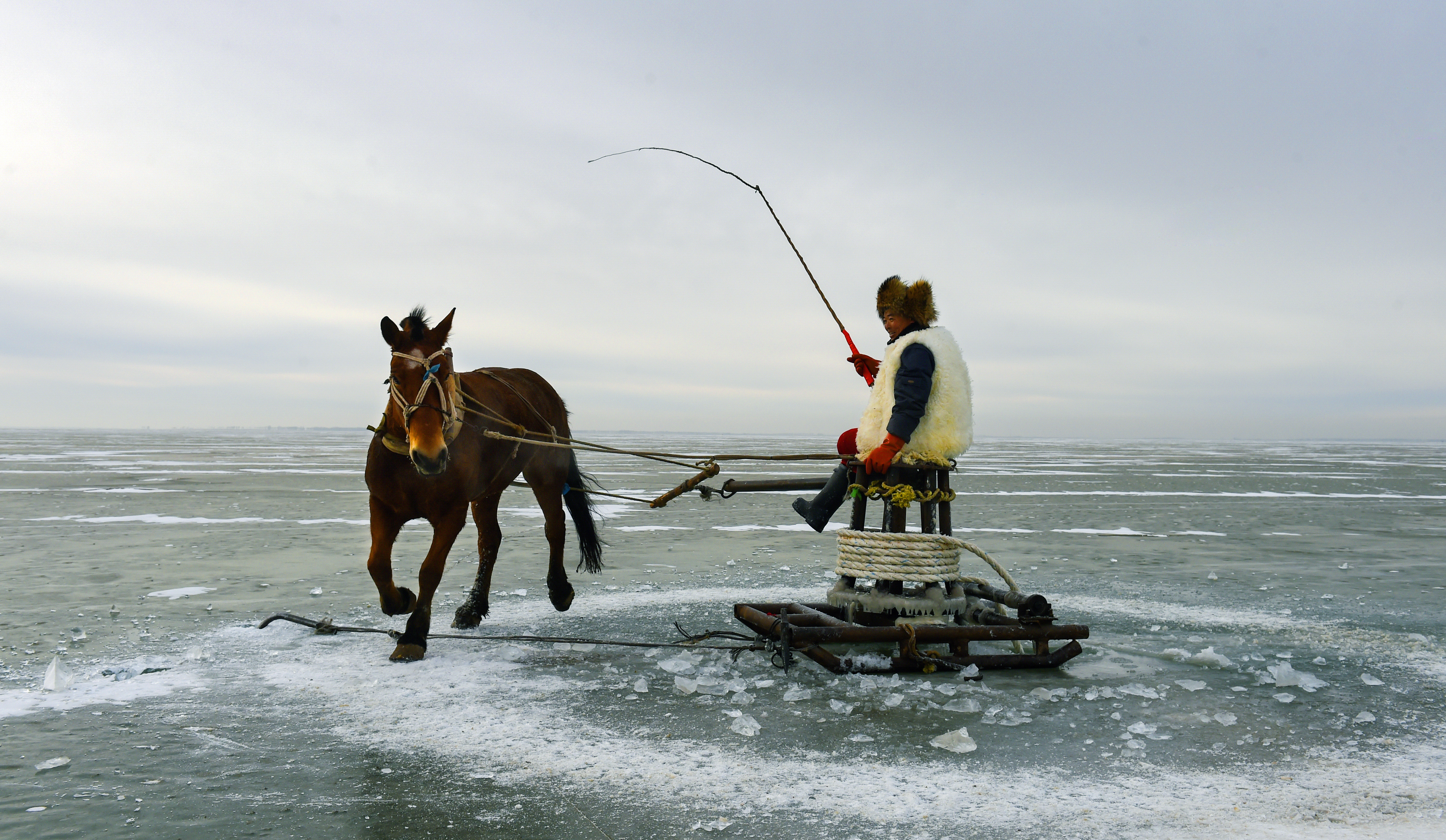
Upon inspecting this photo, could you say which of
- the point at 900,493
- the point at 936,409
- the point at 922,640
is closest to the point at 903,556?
the point at 900,493

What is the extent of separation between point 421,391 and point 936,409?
9.23 feet

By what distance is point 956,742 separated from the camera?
351 cm

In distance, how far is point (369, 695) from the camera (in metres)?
4.20

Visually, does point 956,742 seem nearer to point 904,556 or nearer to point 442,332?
point 904,556

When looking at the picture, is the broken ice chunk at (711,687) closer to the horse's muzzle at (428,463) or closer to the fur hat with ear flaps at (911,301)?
the horse's muzzle at (428,463)

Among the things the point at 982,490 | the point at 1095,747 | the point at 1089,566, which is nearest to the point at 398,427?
the point at 1095,747

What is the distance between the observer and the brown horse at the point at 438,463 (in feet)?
15.8

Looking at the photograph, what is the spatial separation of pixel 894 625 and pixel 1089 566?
181 inches

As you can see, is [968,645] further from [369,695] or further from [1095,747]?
[369,695]

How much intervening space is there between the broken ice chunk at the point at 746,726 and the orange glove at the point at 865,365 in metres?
2.48

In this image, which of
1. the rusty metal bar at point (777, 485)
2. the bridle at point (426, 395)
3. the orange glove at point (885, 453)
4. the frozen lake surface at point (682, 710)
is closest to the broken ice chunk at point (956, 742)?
the frozen lake surface at point (682, 710)

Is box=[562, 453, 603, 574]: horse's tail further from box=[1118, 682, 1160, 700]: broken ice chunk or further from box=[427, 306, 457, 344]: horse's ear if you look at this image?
box=[1118, 682, 1160, 700]: broken ice chunk

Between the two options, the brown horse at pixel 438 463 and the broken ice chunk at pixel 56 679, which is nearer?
the broken ice chunk at pixel 56 679

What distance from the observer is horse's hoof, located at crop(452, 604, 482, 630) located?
19.1 feet
